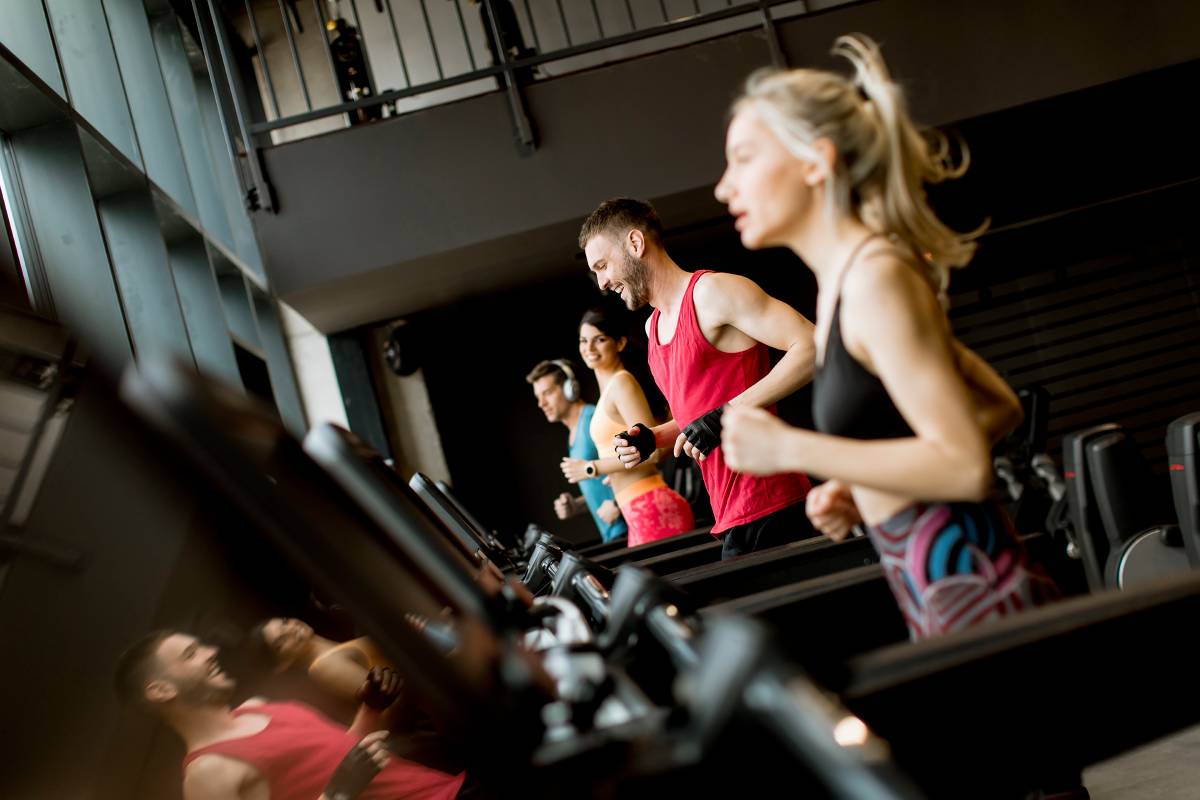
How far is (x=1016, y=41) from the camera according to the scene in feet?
16.7

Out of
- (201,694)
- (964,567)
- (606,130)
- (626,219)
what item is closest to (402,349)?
(606,130)

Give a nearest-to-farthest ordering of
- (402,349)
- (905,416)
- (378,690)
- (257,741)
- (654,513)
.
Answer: (905,416) → (257,741) → (378,690) → (654,513) → (402,349)

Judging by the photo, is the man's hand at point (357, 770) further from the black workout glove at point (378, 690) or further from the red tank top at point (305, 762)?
the black workout glove at point (378, 690)

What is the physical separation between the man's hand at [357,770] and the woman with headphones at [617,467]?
182cm

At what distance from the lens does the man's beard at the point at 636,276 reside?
2.63 metres

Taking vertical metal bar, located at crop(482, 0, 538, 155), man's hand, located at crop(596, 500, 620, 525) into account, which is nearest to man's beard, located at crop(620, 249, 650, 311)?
man's hand, located at crop(596, 500, 620, 525)

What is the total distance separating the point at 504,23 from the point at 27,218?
110 inches

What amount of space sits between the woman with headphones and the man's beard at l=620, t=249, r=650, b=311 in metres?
1.04

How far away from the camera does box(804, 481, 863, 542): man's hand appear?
130cm

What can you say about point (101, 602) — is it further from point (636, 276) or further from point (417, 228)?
point (417, 228)

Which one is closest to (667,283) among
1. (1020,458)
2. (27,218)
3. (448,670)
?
(448,670)

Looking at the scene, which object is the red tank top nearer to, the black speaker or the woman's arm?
the woman's arm

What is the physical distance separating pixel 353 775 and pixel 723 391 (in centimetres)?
111

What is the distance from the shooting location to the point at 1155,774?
2607 millimetres
